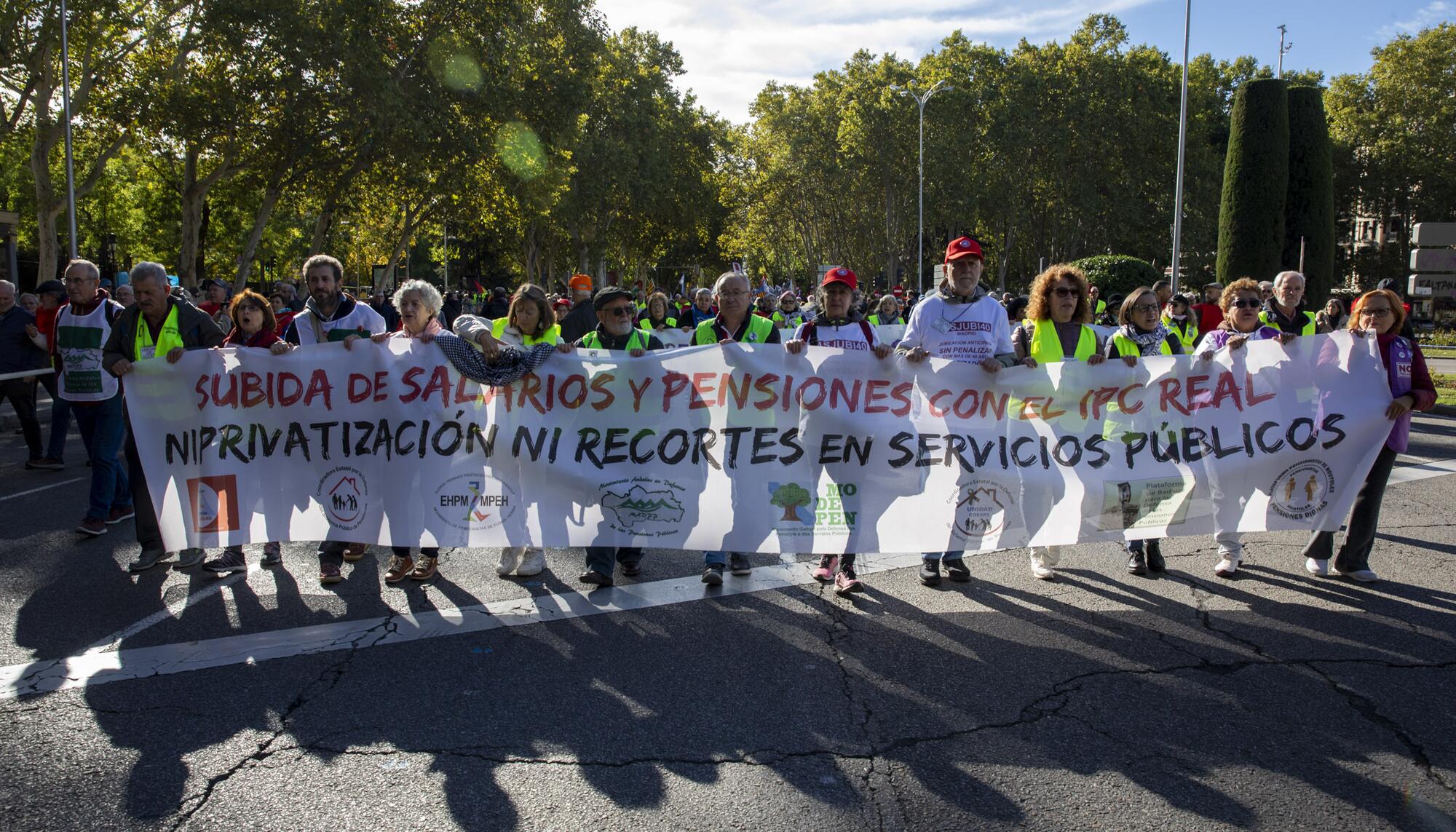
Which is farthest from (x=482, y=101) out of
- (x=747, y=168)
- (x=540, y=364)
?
(x=747, y=168)


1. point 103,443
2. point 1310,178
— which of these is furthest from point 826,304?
point 1310,178

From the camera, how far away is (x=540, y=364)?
571cm

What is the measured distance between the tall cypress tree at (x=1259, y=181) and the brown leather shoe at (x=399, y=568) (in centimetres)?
2999

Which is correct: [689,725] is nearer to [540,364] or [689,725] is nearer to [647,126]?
[540,364]

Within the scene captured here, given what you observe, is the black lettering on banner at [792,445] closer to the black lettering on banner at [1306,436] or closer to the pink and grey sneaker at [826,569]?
the pink and grey sneaker at [826,569]

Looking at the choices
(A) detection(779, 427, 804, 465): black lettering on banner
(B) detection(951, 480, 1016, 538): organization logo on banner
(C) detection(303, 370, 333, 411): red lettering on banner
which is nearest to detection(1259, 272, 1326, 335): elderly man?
(B) detection(951, 480, 1016, 538): organization logo on banner

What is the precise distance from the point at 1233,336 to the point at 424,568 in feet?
15.4

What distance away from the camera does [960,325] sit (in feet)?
19.1

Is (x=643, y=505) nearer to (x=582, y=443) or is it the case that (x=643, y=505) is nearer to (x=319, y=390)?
(x=582, y=443)

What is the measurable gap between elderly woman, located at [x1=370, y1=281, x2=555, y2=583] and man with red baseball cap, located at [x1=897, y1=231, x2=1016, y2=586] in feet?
6.80

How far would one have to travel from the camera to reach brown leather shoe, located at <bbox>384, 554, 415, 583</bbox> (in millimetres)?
5884

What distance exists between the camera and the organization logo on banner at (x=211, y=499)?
5.78m

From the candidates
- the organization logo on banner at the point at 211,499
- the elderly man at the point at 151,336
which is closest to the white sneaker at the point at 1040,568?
the organization logo on banner at the point at 211,499

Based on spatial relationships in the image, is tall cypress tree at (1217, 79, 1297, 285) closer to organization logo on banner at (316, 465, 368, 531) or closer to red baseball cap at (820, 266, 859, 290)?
red baseball cap at (820, 266, 859, 290)
